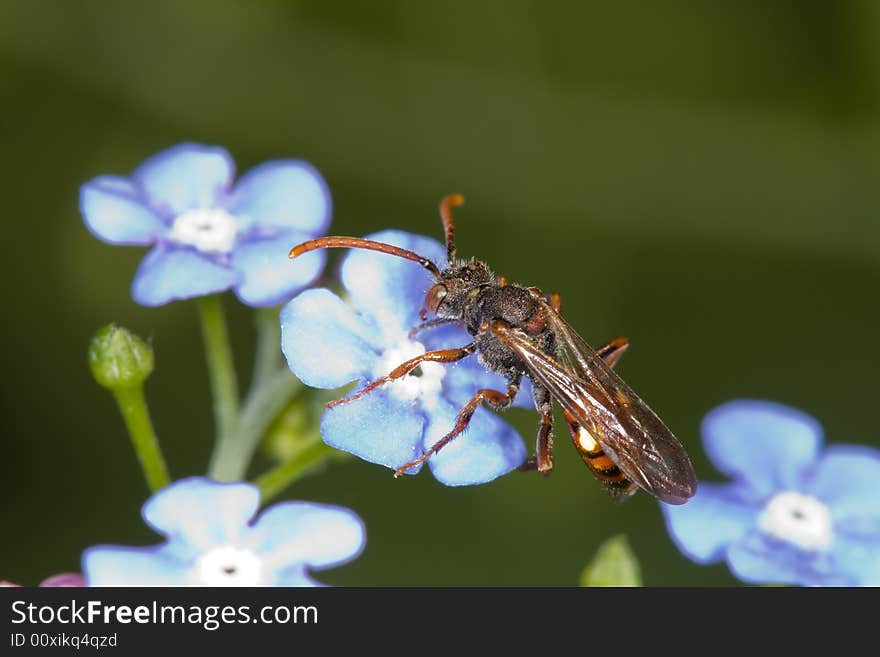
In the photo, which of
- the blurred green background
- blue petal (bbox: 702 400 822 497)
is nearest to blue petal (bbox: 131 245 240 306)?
blue petal (bbox: 702 400 822 497)

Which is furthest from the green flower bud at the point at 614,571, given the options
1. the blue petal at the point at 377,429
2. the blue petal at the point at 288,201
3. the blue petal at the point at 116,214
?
the blue petal at the point at 116,214

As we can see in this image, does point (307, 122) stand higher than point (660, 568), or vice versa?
point (307, 122)

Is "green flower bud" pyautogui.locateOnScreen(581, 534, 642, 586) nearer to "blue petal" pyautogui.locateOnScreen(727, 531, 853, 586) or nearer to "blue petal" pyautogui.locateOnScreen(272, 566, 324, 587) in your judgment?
"blue petal" pyautogui.locateOnScreen(727, 531, 853, 586)

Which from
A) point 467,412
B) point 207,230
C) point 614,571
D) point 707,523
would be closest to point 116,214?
point 207,230

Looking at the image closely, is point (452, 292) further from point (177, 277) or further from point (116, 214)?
point (116, 214)

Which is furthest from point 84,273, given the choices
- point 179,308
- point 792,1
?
point 792,1

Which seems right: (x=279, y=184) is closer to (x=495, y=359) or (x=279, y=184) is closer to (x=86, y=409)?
(x=495, y=359)
